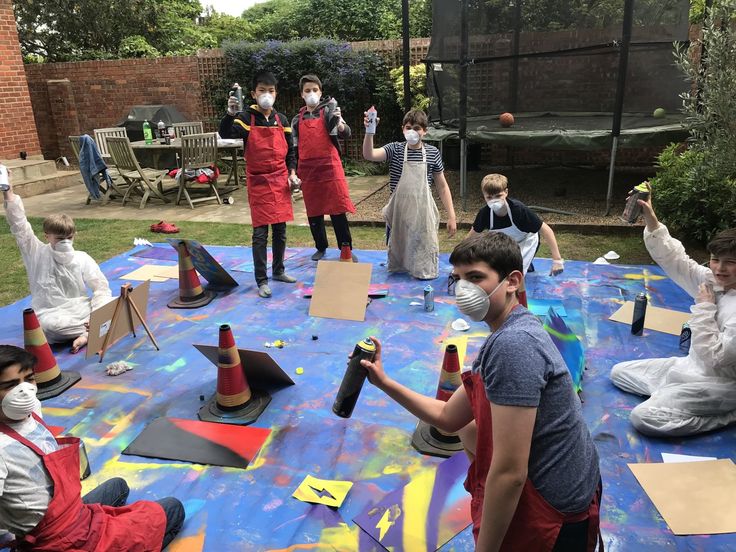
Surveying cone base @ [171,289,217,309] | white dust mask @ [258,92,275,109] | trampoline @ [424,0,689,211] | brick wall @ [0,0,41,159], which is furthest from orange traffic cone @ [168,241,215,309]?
brick wall @ [0,0,41,159]

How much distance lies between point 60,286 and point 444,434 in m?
3.10

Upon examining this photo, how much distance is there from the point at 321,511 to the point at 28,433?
1.25 metres

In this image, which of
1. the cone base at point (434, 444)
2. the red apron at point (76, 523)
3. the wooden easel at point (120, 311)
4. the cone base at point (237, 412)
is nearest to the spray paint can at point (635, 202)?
the cone base at point (434, 444)

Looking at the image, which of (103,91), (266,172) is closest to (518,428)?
(266,172)

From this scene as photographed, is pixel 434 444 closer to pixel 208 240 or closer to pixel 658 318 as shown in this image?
pixel 658 318

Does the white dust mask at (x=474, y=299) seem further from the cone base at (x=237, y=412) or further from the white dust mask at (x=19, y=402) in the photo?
the cone base at (x=237, y=412)

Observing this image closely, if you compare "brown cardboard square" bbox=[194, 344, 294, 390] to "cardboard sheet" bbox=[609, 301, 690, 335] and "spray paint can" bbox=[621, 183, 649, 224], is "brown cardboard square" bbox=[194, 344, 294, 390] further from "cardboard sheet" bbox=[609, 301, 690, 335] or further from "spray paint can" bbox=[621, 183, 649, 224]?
"cardboard sheet" bbox=[609, 301, 690, 335]

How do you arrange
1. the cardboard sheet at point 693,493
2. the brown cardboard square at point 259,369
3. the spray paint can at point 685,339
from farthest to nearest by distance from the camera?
the spray paint can at point 685,339
the brown cardboard square at point 259,369
the cardboard sheet at point 693,493

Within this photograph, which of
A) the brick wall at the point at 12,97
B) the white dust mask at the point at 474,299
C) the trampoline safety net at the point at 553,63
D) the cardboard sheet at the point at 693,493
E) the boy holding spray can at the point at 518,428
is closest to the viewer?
the boy holding spray can at the point at 518,428

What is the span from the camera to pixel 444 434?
3.03 m

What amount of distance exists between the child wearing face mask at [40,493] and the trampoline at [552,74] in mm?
6967

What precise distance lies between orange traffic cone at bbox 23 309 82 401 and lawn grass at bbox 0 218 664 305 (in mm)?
2164

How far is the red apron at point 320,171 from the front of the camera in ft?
18.8

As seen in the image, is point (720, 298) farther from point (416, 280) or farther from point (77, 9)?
point (77, 9)
